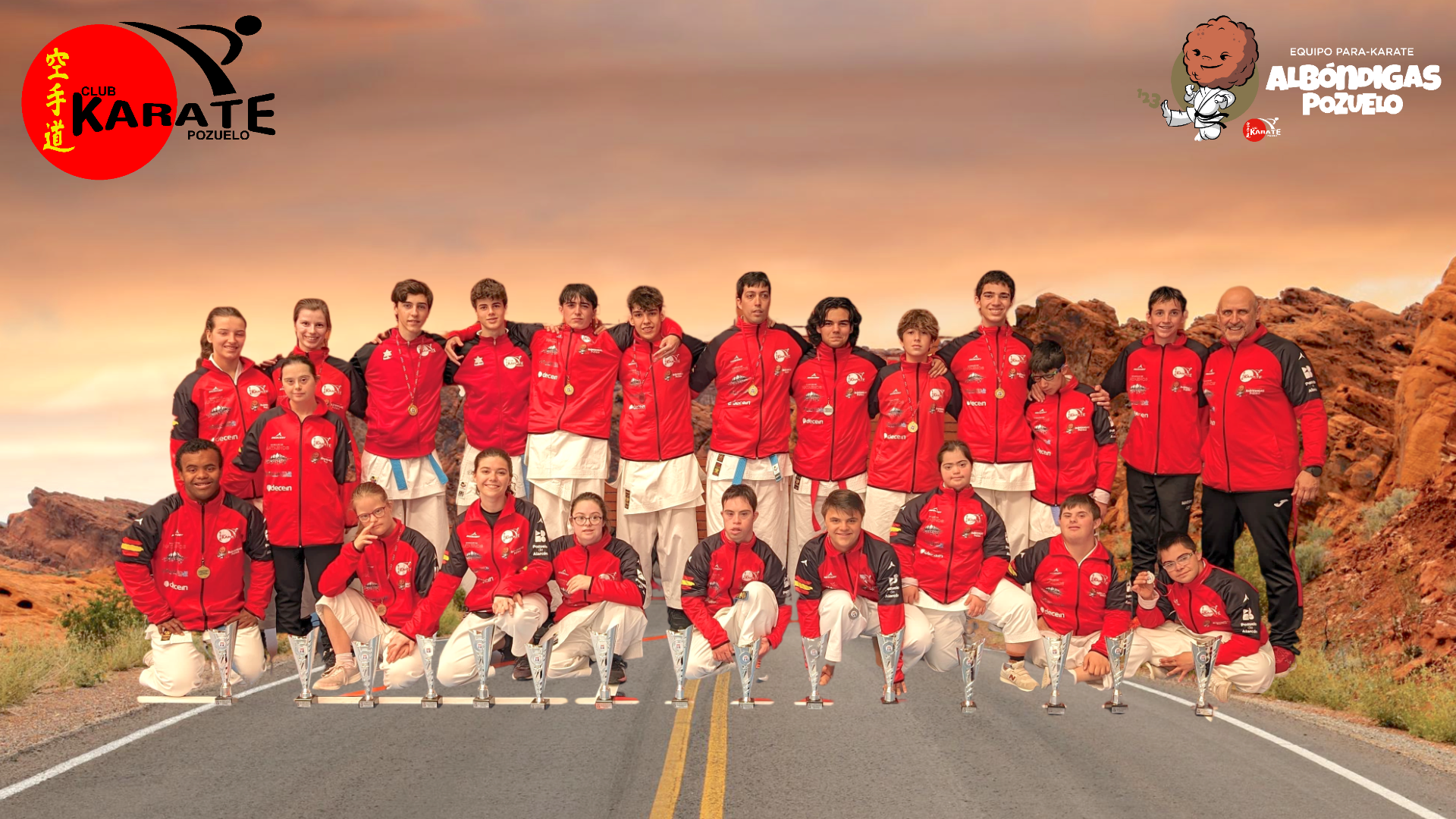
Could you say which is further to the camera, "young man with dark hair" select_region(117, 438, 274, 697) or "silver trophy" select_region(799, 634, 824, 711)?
"young man with dark hair" select_region(117, 438, 274, 697)

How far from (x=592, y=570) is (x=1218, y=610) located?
21.5 ft

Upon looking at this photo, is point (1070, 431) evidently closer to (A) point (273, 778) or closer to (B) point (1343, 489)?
(A) point (273, 778)

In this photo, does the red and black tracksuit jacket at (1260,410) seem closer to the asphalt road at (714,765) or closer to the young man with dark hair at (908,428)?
the young man with dark hair at (908,428)

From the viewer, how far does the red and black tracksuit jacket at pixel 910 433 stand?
12086 mm

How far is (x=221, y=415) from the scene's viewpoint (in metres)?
12.3

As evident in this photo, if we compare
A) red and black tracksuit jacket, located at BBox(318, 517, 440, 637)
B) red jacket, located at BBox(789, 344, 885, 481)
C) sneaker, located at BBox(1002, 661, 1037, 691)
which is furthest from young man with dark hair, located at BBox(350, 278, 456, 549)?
sneaker, located at BBox(1002, 661, 1037, 691)

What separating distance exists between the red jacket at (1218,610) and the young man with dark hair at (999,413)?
1715 mm

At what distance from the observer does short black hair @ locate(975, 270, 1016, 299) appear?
12.1 meters

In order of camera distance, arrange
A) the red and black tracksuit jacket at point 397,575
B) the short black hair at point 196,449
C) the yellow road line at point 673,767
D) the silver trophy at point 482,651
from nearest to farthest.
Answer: the silver trophy at point 482,651
the short black hair at point 196,449
the red and black tracksuit jacket at point 397,575
the yellow road line at point 673,767

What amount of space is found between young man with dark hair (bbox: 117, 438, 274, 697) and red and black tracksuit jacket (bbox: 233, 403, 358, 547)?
0.81ft

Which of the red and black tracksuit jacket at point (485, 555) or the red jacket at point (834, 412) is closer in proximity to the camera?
the red and black tracksuit jacket at point (485, 555)

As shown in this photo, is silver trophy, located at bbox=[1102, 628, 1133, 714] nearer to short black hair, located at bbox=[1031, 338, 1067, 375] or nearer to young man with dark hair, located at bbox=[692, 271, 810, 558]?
short black hair, located at bbox=[1031, 338, 1067, 375]

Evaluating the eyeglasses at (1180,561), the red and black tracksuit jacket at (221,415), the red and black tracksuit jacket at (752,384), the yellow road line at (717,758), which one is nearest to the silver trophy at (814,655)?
the red and black tracksuit jacket at (752,384)

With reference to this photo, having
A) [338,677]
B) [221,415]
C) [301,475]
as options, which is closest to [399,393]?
[301,475]
